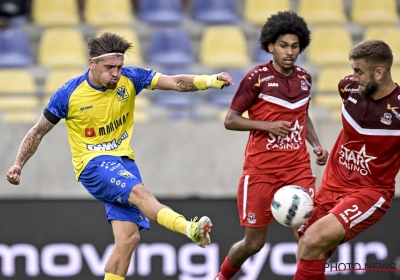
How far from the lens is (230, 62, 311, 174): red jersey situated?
24.0 feet

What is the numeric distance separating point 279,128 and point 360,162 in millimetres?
737

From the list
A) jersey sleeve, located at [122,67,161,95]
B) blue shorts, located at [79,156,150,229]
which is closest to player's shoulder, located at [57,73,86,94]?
jersey sleeve, located at [122,67,161,95]

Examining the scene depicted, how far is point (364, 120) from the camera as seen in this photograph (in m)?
6.79

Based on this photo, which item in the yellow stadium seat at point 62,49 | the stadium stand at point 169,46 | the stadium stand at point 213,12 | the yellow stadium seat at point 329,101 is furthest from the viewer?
the stadium stand at point 213,12

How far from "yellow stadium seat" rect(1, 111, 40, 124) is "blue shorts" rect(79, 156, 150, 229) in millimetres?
3555

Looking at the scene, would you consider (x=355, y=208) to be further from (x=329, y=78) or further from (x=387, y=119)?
(x=329, y=78)

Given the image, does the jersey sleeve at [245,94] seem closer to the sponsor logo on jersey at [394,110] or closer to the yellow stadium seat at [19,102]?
the sponsor logo on jersey at [394,110]

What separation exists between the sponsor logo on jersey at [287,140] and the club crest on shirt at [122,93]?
4.25 feet

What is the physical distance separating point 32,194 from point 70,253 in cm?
116

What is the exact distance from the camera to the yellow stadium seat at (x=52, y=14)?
1276 cm

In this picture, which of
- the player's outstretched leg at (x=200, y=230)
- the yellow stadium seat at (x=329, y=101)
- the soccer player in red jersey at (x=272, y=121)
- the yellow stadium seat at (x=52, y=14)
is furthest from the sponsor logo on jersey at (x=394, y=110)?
the yellow stadium seat at (x=52, y=14)

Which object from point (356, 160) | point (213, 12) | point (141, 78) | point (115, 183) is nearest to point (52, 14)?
point (213, 12)

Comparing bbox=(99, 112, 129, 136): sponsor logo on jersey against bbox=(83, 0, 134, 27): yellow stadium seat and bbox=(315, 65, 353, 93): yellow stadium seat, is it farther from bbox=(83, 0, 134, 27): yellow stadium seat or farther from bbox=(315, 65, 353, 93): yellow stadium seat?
bbox=(83, 0, 134, 27): yellow stadium seat

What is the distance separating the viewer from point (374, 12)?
13344mm
